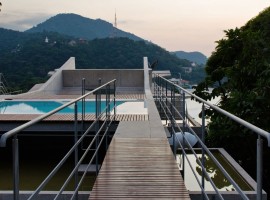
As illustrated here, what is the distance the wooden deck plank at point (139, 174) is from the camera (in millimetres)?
3109

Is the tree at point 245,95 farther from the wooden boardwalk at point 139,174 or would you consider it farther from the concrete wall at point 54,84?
the concrete wall at point 54,84

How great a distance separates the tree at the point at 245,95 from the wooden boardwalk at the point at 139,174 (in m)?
1.46

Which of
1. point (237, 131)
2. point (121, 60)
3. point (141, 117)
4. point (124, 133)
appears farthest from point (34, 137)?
point (121, 60)

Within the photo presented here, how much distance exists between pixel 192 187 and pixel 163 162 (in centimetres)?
87

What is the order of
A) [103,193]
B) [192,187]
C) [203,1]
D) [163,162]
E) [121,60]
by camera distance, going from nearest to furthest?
[103,193] → [163,162] → [192,187] → [203,1] → [121,60]

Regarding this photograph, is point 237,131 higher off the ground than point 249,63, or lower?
lower

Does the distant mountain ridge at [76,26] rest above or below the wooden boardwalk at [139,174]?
above

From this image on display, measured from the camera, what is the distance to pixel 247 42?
284 inches

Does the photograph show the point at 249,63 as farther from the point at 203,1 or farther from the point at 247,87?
the point at 203,1

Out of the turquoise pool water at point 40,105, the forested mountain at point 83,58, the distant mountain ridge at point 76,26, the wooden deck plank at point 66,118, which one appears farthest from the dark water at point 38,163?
the distant mountain ridge at point 76,26

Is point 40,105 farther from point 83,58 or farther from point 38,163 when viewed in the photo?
point 83,58

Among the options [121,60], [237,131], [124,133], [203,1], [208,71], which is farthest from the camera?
[121,60]

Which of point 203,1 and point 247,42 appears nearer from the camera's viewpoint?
point 247,42

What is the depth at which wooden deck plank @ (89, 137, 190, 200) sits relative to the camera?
10.2ft
